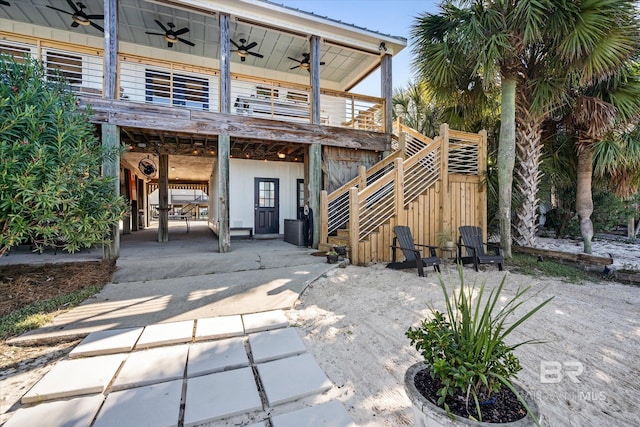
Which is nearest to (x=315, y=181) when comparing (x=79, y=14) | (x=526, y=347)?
(x=526, y=347)

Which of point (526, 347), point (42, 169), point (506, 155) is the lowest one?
point (526, 347)

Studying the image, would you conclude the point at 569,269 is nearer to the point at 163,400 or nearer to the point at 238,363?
the point at 238,363

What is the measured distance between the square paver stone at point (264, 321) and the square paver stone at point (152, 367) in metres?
0.66

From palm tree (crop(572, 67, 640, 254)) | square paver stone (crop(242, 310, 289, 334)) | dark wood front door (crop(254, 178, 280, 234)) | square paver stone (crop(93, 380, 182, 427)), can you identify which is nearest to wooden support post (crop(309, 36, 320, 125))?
dark wood front door (crop(254, 178, 280, 234))

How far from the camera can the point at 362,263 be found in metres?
6.05

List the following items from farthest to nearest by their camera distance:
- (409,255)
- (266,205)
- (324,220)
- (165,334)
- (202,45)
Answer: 1. (266,205)
2. (202,45)
3. (324,220)
4. (409,255)
5. (165,334)

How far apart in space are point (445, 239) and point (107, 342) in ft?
20.7

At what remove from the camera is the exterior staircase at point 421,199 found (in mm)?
6195

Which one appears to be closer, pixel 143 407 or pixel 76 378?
pixel 143 407

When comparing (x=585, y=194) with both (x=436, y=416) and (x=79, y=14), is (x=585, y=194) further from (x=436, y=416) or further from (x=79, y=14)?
(x=79, y=14)

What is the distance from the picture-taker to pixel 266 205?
33.7 ft

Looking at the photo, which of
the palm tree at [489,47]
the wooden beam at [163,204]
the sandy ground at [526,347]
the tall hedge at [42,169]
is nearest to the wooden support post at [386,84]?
the palm tree at [489,47]

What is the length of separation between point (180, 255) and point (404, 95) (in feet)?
33.2

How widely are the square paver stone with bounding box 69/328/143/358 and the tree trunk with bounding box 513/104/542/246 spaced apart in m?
8.50
